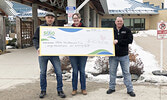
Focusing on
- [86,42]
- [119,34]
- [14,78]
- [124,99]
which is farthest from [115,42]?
[14,78]

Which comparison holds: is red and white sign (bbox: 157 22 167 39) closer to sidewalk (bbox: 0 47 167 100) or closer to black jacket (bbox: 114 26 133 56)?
sidewalk (bbox: 0 47 167 100)

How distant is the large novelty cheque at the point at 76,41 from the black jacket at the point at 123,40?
15 cm

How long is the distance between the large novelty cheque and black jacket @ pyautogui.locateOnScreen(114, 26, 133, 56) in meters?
0.15

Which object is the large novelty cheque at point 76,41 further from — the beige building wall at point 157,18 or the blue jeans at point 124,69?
the beige building wall at point 157,18

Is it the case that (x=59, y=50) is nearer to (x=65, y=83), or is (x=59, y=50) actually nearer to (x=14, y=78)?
(x=65, y=83)

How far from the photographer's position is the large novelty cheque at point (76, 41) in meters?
4.76

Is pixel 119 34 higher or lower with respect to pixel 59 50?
higher

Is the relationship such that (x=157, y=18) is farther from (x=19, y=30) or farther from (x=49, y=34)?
(x=49, y=34)

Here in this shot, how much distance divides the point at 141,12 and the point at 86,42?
125 ft

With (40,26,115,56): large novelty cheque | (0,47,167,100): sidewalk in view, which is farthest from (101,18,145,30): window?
(40,26,115,56): large novelty cheque

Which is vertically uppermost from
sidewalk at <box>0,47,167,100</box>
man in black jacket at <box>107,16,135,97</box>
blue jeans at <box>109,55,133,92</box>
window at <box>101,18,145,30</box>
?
window at <box>101,18,145,30</box>

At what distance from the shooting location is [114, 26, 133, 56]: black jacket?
461cm

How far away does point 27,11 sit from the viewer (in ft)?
139

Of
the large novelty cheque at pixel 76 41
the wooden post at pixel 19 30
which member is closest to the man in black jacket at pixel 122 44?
the large novelty cheque at pixel 76 41
